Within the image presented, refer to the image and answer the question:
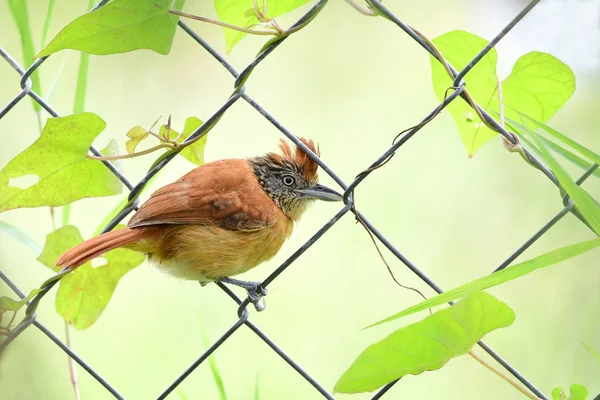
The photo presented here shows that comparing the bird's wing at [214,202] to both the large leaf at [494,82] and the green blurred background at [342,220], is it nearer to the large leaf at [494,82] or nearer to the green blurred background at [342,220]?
the large leaf at [494,82]

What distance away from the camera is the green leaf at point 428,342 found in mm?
945

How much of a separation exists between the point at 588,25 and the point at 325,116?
1.49 meters

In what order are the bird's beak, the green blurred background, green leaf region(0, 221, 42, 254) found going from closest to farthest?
green leaf region(0, 221, 42, 254) → the bird's beak → the green blurred background

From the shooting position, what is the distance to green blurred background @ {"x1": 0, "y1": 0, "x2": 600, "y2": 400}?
349cm

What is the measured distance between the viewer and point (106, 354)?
11.3 ft

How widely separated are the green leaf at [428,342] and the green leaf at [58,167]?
26.4 inches

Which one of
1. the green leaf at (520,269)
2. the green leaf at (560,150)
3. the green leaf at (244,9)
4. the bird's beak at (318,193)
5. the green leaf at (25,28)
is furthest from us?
the bird's beak at (318,193)


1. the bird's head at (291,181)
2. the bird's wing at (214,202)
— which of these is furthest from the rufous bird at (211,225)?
the bird's head at (291,181)

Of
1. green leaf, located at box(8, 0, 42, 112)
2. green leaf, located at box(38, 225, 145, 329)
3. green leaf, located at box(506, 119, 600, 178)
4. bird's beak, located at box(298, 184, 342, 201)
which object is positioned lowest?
green leaf, located at box(38, 225, 145, 329)

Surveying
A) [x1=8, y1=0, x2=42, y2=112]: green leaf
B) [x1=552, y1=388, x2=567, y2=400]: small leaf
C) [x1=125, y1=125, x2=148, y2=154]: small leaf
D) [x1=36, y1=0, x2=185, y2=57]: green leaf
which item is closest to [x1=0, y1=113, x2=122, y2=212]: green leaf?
[x1=125, y1=125, x2=148, y2=154]: small leaf

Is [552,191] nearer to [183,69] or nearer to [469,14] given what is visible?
[469,14]

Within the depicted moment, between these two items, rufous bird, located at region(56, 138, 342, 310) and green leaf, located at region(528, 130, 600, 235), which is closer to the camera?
green leaf, located at region(528, 130, 600, 235)

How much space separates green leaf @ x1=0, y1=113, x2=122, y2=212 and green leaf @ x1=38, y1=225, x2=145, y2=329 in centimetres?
20

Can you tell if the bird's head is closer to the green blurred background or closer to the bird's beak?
the bird's beak
